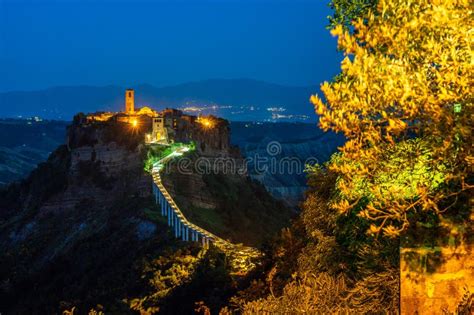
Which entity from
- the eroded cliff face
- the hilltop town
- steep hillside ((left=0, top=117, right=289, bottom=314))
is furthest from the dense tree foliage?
the hilltop town

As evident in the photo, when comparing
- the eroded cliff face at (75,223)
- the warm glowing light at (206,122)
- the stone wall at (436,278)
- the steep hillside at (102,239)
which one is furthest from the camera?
the warm glowing light at (206,122)

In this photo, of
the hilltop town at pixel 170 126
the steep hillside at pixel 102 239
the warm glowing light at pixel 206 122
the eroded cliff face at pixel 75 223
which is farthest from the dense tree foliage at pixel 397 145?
the warm glowing light at pixel 206 122

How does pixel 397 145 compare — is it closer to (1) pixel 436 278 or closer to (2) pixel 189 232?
(1) pixel 436 278

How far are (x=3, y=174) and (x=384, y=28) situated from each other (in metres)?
186

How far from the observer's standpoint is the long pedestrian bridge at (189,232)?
80.7ft

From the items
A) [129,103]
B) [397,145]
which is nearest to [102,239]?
[129,103]

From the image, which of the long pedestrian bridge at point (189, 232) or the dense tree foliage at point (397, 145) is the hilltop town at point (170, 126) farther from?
the dense tree foliage at point (397, 145)

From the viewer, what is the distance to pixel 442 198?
10.4 m

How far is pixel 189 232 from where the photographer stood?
1390 inches

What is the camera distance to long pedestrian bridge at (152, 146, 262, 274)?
80.7ft

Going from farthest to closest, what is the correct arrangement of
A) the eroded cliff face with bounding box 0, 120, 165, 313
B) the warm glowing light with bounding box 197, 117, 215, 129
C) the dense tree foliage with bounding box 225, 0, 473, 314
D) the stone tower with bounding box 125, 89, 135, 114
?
the stone tower with bounding box 125, 89, 135, 114, the warm glowing light with bounding box 197, 117, 215, 129, the eroded cliff face with bounding box 0, 120, 165, 313, the dense tree foliage with bounding box 225, 0, 473, 314

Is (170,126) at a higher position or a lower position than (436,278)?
higher

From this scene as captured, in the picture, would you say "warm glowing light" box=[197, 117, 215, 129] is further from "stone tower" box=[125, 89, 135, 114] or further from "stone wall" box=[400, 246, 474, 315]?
"stone wall" box=[400, 246, 474, 315]

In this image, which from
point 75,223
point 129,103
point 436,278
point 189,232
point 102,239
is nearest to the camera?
point 436,278
